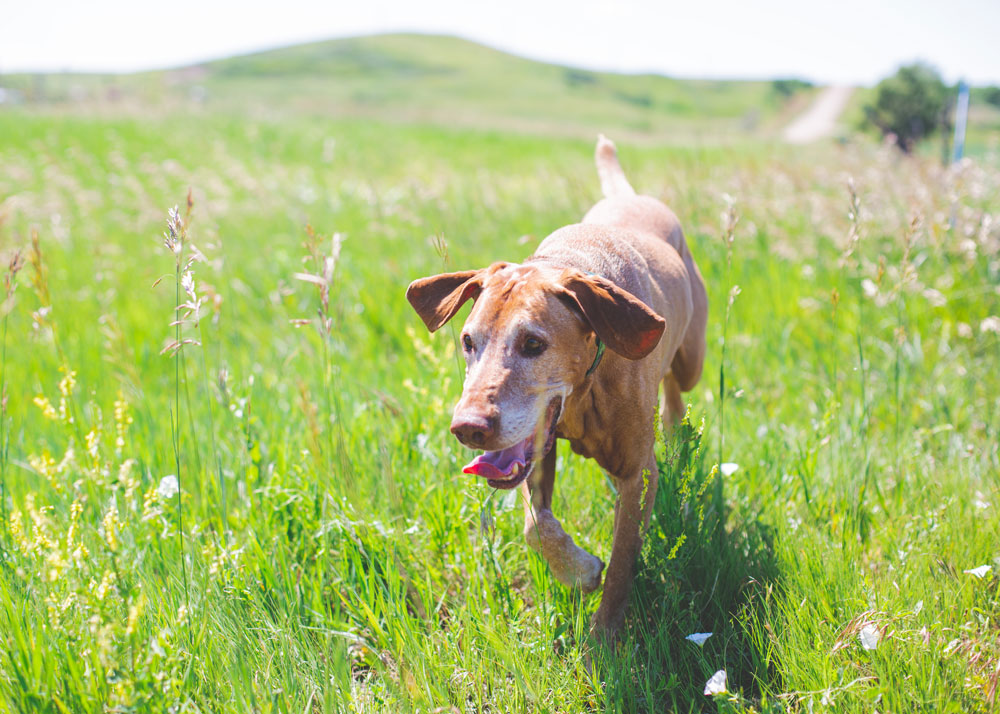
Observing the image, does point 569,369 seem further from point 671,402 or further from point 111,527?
point 671,402

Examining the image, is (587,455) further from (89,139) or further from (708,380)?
(89,139)

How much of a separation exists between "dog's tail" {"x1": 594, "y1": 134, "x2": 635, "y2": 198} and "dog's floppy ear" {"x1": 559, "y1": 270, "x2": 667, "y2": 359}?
6.59ft

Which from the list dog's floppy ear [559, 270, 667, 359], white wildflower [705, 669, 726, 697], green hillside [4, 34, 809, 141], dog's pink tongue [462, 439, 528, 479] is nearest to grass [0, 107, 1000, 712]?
white wildflower [705, 669, 726, 697]

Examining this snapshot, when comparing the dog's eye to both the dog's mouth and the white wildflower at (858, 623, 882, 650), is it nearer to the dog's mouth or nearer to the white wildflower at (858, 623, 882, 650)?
the dog's mouth

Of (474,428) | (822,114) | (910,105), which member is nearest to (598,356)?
(474,428)

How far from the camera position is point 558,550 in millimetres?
2387

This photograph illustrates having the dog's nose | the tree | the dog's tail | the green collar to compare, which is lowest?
the dog's nose

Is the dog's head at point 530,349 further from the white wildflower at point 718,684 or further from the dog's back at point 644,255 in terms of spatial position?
the white wildflower at point 718,684

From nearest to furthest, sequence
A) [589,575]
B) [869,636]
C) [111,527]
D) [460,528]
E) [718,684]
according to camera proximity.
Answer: [718,684] < [869,636] < [111,527] < [589,575] < [460,528]

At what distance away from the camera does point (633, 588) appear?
2.51 metres

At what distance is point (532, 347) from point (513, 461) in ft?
1.14

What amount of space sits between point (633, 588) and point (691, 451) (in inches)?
21.1

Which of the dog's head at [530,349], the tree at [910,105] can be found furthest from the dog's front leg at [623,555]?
the tree at [910,105]

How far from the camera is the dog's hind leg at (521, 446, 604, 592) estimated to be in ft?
7.80
